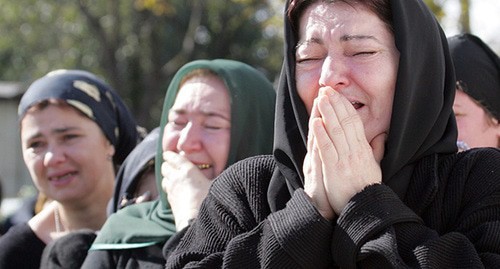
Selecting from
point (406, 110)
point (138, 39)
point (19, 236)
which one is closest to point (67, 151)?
point (19, 236)

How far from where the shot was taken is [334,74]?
2473 millimetres

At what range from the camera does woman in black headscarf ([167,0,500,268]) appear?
2.30 meters

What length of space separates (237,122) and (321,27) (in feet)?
3.69

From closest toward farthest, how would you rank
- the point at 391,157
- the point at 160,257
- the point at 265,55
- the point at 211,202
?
the point at 391,157
the point at 211,202
the point at 160,257
the point at 265,55

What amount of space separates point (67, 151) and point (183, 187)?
137 cm

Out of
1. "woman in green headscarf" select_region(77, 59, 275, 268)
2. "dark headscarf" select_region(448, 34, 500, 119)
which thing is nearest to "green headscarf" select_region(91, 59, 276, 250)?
"woman in green headscarf" select_region(77, 59, 275, 268)

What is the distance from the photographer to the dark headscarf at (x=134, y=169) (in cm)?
404

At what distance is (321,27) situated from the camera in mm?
2535

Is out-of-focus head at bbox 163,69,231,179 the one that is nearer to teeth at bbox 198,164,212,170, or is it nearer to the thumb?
teeth at bbox 198,164,212,170

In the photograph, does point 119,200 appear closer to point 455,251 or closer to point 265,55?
point 455,251

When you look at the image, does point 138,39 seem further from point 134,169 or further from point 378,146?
point 378,146

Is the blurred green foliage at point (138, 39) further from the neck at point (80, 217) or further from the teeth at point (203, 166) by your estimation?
the teeth at point (203, 166)

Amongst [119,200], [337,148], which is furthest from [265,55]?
[337,148]

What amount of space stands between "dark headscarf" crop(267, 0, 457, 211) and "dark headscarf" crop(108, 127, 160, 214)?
1.51 m
